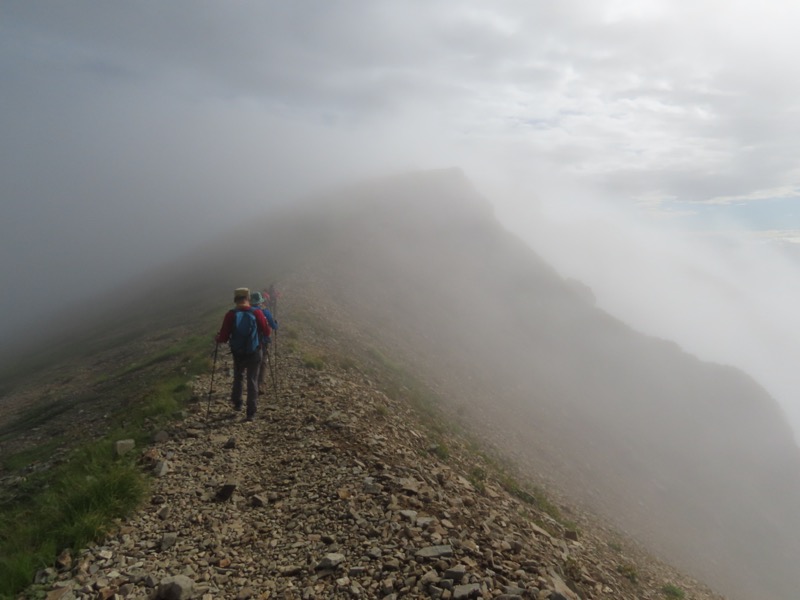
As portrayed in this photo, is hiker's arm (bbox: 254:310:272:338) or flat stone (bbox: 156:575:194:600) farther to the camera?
hiker's arm (bbox: 254:310:272:338)

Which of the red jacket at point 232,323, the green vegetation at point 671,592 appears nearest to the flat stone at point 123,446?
the red jacket at point 232,323

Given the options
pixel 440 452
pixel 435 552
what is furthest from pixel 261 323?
pixel 435 552

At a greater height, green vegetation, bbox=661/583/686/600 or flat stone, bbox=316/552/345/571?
flat stone, bbox=316/552/345/571

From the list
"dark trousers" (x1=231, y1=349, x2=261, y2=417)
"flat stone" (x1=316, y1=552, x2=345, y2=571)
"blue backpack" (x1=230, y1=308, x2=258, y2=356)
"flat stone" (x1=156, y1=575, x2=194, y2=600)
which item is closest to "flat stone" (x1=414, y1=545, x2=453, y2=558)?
"flat stone" (x1=316, y1=552, x2=345, y2=571)

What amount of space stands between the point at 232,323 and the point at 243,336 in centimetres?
41

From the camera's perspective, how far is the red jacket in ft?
37.1

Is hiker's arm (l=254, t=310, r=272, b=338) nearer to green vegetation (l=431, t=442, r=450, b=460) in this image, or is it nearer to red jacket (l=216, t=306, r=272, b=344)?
red jacket (l=216, t=306, r=272, b=344)

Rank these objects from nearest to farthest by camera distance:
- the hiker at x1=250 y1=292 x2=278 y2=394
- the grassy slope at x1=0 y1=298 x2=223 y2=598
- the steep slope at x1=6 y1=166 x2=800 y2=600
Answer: the grassy slope at x1=0 y1=298 x2=223 y2=598, the hiker at x1=250 y1=292 x2=278 y2=394, the steep slope at x1=6 y1=166 x2=800 y2=600

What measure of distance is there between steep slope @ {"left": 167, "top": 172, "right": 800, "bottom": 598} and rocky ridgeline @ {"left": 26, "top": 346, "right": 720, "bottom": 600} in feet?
55.0

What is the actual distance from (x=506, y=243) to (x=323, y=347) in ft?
200

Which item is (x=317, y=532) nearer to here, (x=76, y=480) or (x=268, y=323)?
(x=76, y=480)

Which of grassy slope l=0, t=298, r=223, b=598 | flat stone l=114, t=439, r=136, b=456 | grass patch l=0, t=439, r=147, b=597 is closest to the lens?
grass patch l=0, t=439, r=147, b=597

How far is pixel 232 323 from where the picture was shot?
11.3 metres

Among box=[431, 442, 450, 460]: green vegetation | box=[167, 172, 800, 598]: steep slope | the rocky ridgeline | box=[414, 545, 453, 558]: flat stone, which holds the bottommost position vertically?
box=[167, 172, 800, 598]: steep slope
